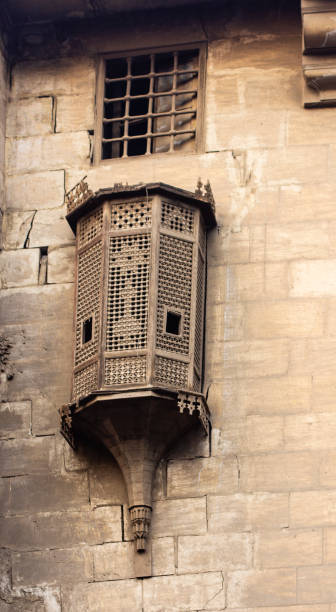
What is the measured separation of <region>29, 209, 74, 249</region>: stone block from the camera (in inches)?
595

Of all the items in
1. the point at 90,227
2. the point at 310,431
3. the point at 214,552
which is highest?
the point at 90,227

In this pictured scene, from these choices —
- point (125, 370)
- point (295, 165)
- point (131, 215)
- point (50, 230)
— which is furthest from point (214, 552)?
point (295, 165)

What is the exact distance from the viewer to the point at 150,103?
15594 millimetres

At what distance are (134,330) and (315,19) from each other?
3739 millimetres

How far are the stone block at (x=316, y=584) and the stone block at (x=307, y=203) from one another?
11.5 feet

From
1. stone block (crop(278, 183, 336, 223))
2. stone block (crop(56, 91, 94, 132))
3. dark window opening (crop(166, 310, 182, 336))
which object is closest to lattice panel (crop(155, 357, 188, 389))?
dark window opening (crop(166, 310, 182, 336))

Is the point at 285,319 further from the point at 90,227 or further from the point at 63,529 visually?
the point at 63,529

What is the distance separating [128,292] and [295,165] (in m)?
2.30

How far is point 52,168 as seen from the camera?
15.5m

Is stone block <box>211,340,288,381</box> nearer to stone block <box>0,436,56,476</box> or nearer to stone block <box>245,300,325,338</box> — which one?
stone block <box>245,300,325,338</box>

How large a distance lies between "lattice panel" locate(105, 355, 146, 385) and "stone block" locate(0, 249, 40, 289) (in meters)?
1.71

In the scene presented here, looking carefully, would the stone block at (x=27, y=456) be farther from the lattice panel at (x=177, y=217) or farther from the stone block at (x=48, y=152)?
the stone block at (x=48, y=152)

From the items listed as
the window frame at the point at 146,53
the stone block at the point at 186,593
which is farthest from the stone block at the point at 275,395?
the window frame at the point at 146,53

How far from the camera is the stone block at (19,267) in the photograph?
1497 cm
